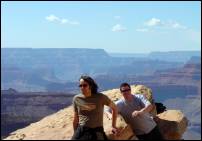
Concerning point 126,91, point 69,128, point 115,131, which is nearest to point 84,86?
point 126,91

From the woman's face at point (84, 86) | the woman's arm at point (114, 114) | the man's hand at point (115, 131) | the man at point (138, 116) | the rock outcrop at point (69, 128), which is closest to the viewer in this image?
the woman's face at point (84, 86)

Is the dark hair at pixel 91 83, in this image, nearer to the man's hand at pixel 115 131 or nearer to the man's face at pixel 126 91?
the man's face at pixel 126 91

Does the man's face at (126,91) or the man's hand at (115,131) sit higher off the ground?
the man's face at (126,91)

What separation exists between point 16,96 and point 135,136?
138912 mm

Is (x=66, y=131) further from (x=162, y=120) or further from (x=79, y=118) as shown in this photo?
(x=162, y=120)

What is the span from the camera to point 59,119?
11.0 meters

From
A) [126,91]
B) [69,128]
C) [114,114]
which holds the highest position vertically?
[126,91]

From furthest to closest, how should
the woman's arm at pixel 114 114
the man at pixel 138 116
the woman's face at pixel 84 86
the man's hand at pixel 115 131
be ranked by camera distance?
the man at pixel 138 116
the man's hand at pixel 115 131
the woman's arm at pixel 114 114
the woman's face at pixel 84 86

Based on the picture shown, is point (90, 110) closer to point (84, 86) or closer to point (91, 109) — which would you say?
point (91, 109)

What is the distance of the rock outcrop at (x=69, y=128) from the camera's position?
30.0ft

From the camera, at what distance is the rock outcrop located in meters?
9.13

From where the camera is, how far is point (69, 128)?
972 centimetres

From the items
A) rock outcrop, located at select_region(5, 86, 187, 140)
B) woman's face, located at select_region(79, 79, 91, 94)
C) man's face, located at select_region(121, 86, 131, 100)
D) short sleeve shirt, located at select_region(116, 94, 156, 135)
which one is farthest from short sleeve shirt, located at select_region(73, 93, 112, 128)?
short sleeve shirt, located at select_region(116, 94, 156, 135)

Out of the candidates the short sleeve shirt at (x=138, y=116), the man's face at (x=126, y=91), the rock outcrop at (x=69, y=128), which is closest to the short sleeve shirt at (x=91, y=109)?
the man's face at (x=126, y=91)
